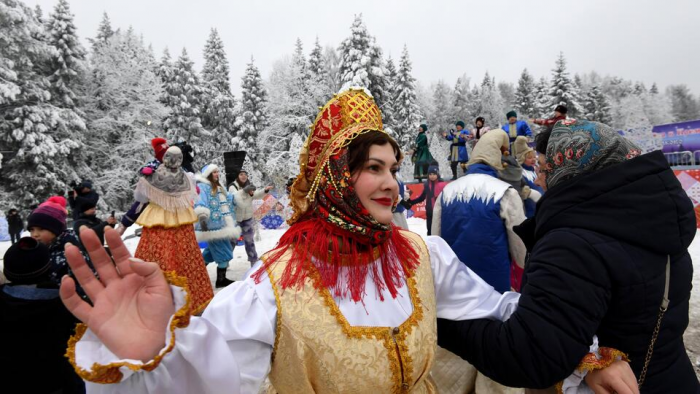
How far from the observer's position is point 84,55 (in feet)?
78.2

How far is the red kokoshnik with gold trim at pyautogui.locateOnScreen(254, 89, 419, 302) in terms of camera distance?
1609 mm

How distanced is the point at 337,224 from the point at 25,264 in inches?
99.3

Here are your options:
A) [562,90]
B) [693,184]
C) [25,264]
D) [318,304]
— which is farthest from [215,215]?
[562,90]

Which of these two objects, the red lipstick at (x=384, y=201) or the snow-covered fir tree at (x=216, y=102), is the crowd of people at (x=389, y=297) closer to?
the red lipstick at (x=384, y=201)

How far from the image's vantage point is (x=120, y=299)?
1149 millimetres

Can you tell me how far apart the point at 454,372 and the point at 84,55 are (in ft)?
94.2

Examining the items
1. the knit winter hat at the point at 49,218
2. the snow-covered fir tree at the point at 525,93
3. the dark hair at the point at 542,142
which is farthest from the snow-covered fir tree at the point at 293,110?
the snow-covered fir tree at the point at 525,93

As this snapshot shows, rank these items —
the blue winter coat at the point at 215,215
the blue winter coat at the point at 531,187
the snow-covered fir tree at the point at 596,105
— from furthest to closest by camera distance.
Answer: the snow-covered fir tree at the point at 596,105 < the blue winter coat at the point at 215,215 < the blue winter coat at the point at 531,187

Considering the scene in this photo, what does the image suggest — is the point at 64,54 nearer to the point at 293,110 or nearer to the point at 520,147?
the point at 293,110

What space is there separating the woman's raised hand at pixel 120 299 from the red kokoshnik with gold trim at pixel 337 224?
1.59 feet

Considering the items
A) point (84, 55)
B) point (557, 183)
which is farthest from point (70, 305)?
point (84, 55)

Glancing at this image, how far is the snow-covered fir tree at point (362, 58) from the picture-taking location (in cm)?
2523

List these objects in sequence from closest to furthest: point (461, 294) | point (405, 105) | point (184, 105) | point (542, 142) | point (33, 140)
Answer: point (461, 294) → point (542, 142) → point (33, 140) → point (184, 105) → point (405, 105)

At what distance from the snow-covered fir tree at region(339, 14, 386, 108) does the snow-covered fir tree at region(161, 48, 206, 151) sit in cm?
1289
